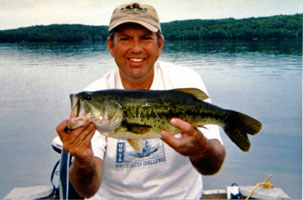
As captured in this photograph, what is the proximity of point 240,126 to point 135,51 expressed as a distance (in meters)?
1.18

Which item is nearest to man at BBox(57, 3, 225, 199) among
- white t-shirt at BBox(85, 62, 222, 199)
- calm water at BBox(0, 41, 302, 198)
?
white t-shirt at BBox(85, 62, 222, 199)

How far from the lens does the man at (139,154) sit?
2982mm

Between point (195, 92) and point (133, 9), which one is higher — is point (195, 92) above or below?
below

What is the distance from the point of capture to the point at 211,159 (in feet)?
9.30

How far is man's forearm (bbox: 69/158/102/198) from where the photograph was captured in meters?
2.74

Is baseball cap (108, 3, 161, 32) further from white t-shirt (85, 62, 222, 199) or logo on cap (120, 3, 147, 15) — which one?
white t-shirt (85, 62, 222, 199)

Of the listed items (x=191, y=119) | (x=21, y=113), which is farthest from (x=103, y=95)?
(x=21, y=113)

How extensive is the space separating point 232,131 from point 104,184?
1.39 metres

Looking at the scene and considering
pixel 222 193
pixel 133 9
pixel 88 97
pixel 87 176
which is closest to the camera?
pixel 88 97

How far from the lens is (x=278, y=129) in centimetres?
991

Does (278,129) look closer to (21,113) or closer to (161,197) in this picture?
(161,197)

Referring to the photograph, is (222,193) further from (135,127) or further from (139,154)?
(135,127)

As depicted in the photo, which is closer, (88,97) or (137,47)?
(88,97)

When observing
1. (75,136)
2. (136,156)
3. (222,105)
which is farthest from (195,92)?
(222,105)
